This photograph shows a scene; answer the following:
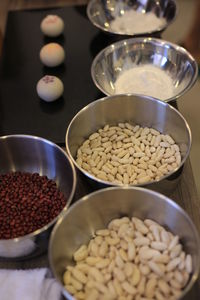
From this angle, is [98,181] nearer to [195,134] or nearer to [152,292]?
[152,292]

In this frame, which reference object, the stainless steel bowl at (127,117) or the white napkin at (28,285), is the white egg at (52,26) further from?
the white napkin at (28,285)

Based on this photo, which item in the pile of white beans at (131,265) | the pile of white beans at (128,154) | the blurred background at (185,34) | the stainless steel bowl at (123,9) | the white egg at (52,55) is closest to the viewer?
the pile of white beans at (131,265)

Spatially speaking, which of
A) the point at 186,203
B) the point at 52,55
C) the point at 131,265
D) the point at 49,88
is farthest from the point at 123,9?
the point at 131,265

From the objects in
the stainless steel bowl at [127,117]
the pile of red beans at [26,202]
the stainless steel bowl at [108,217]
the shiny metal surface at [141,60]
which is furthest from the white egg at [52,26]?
the stainless steel bowl at [108,217]

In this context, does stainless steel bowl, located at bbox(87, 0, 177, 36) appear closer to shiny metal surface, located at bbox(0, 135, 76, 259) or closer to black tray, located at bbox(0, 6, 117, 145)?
black tray, located at bbox(0, 6, 117, 145)

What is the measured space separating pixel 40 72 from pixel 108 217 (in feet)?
1.74

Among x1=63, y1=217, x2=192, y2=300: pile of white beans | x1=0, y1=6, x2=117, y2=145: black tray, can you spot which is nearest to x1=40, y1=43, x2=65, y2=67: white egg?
x1=0, y1=6, x2=117, y2=145: black tray

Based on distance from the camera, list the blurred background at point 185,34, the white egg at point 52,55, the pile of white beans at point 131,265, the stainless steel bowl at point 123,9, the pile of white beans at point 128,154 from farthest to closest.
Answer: the stainless steel bowl at point 123,9 < the white egg at point 52,55 < the blurred background at point 185,34 < the pile of white beans at point 128,154 < the pile of white beans at point 131,265

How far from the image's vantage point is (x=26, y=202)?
74cm

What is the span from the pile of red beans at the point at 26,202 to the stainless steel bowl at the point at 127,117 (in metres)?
0.09

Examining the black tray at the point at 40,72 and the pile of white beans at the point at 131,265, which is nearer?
the pile of white beans at the point at 131,265

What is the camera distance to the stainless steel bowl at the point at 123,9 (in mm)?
1183

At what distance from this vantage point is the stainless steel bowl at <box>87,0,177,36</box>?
1183 mm

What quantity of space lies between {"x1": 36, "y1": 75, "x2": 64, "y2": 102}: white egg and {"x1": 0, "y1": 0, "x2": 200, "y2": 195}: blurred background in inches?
11.9
